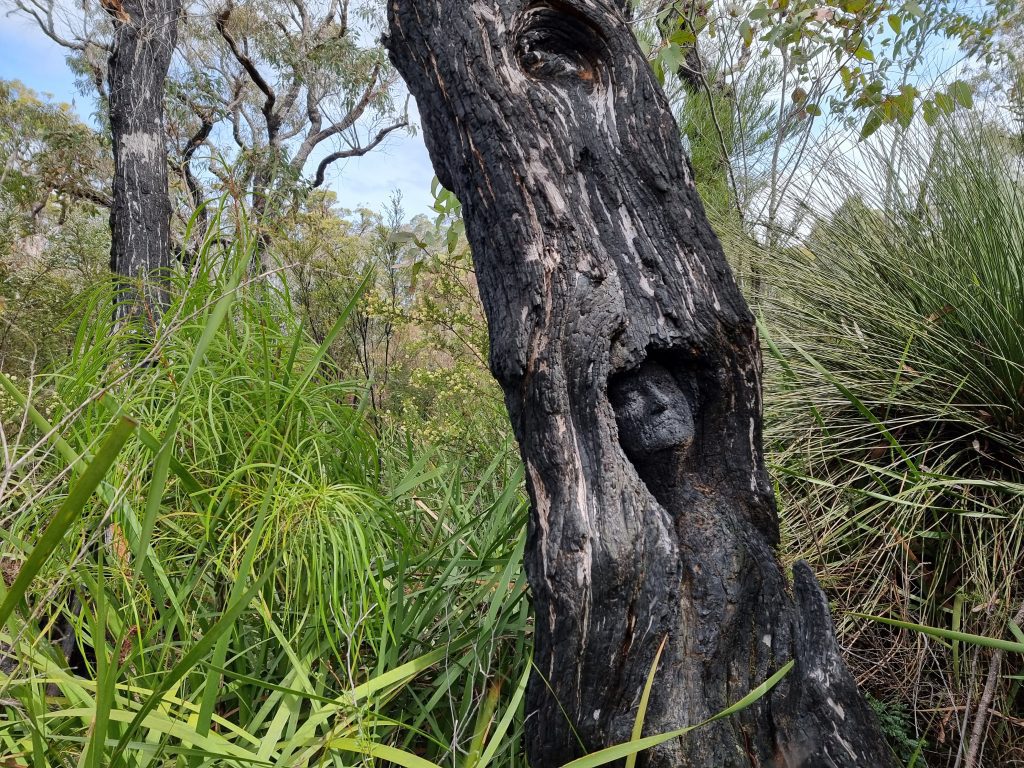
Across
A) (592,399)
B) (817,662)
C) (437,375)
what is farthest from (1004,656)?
(437,375)

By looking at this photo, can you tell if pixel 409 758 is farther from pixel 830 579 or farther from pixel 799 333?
pixel 799 333

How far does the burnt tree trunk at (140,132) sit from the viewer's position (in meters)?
3.99

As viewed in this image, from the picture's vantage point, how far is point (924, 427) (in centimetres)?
217

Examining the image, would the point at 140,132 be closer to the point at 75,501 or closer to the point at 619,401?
the point at 619,401

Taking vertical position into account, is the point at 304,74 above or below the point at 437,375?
above

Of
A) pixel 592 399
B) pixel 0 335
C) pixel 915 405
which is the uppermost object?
pixel 0 335

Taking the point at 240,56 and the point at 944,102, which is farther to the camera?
the point at 240,56

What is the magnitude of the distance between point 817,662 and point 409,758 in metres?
0.79

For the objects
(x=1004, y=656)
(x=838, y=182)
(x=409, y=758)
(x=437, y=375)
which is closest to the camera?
(x=409, y=758)

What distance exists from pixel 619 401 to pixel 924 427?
4.71ft

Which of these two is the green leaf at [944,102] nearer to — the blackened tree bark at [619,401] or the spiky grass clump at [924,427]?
the spiky grass clump at [924,427]

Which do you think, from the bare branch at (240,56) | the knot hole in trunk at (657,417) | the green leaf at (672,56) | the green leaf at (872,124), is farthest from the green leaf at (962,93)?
the bare branch at (240,56)

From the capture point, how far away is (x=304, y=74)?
41.6 feet

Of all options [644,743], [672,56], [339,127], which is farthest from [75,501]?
[339,127]
